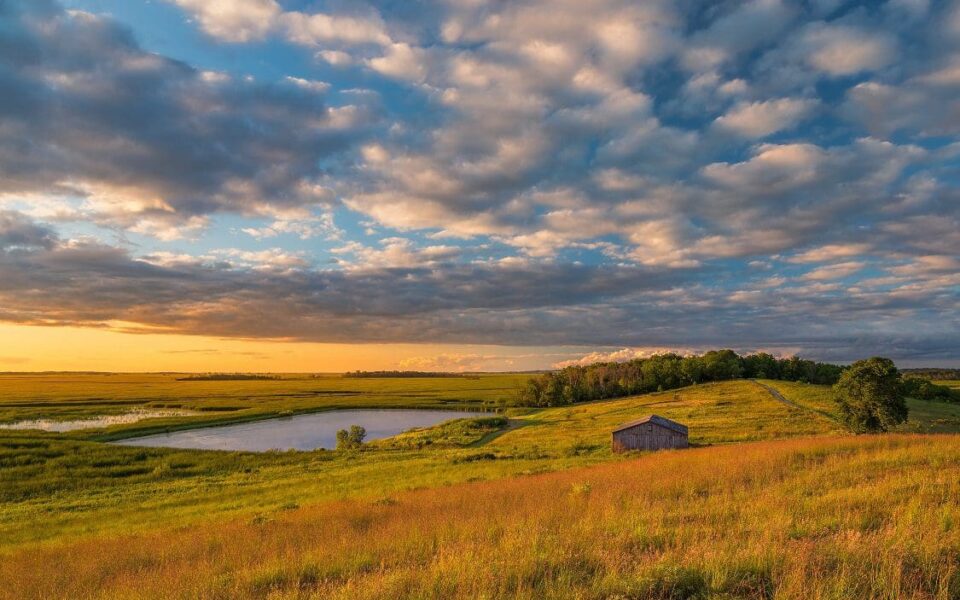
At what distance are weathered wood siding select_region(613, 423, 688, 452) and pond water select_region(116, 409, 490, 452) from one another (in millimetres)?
37749

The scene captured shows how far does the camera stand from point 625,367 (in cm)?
14100

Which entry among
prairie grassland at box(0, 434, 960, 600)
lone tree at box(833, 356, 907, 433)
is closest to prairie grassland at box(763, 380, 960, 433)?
lone tree at box(833, 356, 907, 433)

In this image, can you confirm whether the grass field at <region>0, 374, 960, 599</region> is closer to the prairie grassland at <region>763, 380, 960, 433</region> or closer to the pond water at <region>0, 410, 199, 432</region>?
the prairie grassland at <region>763, 380, 960, 433</region>

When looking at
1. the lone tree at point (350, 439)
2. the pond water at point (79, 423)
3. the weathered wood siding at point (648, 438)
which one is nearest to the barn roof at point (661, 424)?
the weathered wood siding at point (648, 438)

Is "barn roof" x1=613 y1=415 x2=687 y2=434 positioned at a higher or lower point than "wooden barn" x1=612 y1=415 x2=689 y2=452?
higher

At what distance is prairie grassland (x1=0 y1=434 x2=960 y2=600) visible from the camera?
20.9ft

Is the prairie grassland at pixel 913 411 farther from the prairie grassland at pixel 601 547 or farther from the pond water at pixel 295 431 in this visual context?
the pond water at pixel 295 431

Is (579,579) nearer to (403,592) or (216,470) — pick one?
(403,592)

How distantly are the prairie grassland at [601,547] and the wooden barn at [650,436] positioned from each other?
27.1m

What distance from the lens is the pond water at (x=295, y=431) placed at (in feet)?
229

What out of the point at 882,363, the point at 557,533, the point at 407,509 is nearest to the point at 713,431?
the point at 882,363

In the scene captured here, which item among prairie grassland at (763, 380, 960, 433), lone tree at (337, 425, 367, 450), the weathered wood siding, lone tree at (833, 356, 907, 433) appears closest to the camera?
lone tree at (833, 356, 907, 433)

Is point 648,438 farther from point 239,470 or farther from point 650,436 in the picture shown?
point 239,470

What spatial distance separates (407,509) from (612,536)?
26.7 feet
